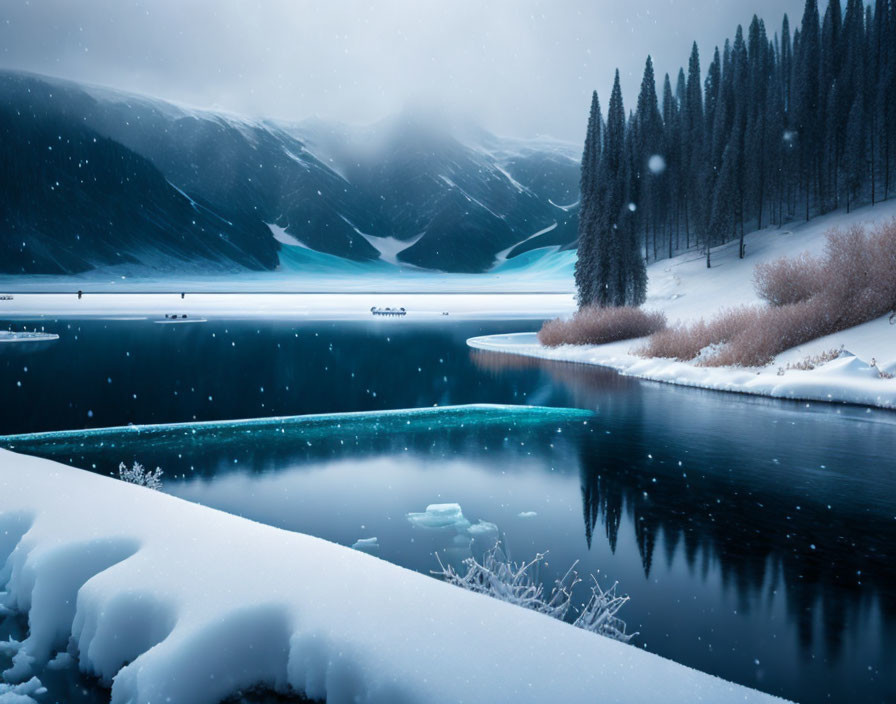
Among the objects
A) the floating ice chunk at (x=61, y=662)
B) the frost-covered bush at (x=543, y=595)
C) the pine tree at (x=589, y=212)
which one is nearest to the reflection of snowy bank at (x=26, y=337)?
the pine tree at (x=589, y=212)

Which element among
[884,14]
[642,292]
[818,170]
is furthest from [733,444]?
[884,14]

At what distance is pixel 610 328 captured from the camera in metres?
36.6

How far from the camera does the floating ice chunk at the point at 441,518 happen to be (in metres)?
10.2

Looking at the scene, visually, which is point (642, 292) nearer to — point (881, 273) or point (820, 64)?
point (881, 273)

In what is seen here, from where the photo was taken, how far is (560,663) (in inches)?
170

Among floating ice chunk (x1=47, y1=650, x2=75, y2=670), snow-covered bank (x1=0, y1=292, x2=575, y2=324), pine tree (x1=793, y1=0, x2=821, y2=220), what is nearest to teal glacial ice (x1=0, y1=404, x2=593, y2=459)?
floating ice chunk (x1=47, y1=650, x2=75, y2=670)

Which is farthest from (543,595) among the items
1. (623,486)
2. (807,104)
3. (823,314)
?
(807,104)

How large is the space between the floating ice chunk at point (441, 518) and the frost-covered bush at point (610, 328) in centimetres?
2693

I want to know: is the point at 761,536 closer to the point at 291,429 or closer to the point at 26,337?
the point at 291,429

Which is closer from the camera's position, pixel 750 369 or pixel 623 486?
pixel 623 486

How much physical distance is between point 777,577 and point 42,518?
8240 mm

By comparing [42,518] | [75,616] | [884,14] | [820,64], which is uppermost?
[884,14]

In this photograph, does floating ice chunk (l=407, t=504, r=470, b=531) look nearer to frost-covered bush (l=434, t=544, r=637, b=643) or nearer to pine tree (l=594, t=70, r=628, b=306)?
frost-covered bush (l=434, t=544, r=637, b=643)

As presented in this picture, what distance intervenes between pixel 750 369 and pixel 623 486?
1453cm
